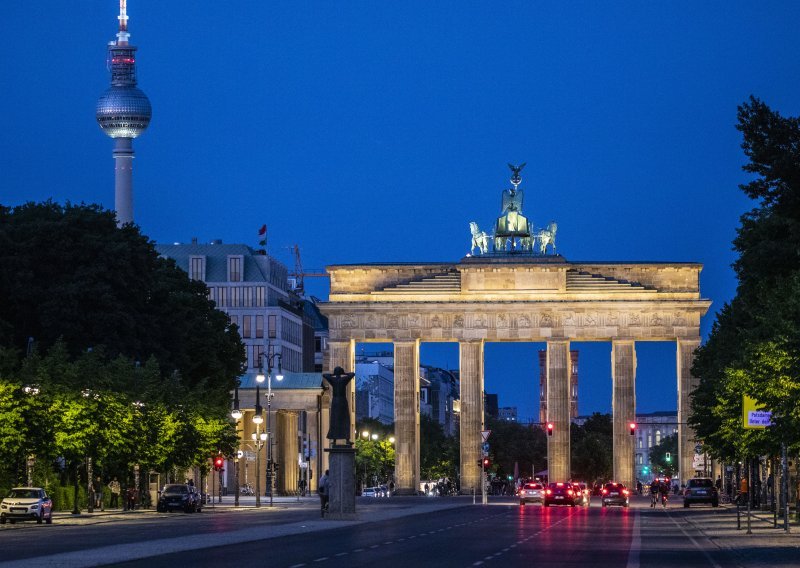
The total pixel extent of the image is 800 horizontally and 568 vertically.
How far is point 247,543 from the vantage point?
50.4 m

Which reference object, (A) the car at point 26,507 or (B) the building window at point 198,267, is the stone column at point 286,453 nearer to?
(B) the building window at point 198,267

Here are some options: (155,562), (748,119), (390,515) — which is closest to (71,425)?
(390,515)

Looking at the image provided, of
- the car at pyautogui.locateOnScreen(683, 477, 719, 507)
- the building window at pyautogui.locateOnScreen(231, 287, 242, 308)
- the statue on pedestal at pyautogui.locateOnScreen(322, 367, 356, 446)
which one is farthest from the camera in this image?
the building window at pyautogui.locateOnScreen(231, 287, 242, 308)

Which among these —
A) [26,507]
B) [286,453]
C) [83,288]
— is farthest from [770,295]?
[286,453]

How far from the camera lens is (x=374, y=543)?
5119 centimetres

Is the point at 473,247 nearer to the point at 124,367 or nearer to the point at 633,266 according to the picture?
the point at 633,266

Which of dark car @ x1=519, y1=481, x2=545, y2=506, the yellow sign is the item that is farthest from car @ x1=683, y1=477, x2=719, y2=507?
the yellow sign

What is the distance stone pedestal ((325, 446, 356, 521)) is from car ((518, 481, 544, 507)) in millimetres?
39038

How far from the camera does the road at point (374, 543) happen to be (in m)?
41.1

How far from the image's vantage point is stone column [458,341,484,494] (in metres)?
149

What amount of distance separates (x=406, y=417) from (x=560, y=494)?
150ft

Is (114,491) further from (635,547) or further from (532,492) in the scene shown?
(635,547)

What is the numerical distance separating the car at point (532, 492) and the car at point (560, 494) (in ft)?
15.6

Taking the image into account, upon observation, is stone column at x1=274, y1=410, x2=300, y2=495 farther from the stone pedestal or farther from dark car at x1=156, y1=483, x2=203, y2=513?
the stone pedestal
